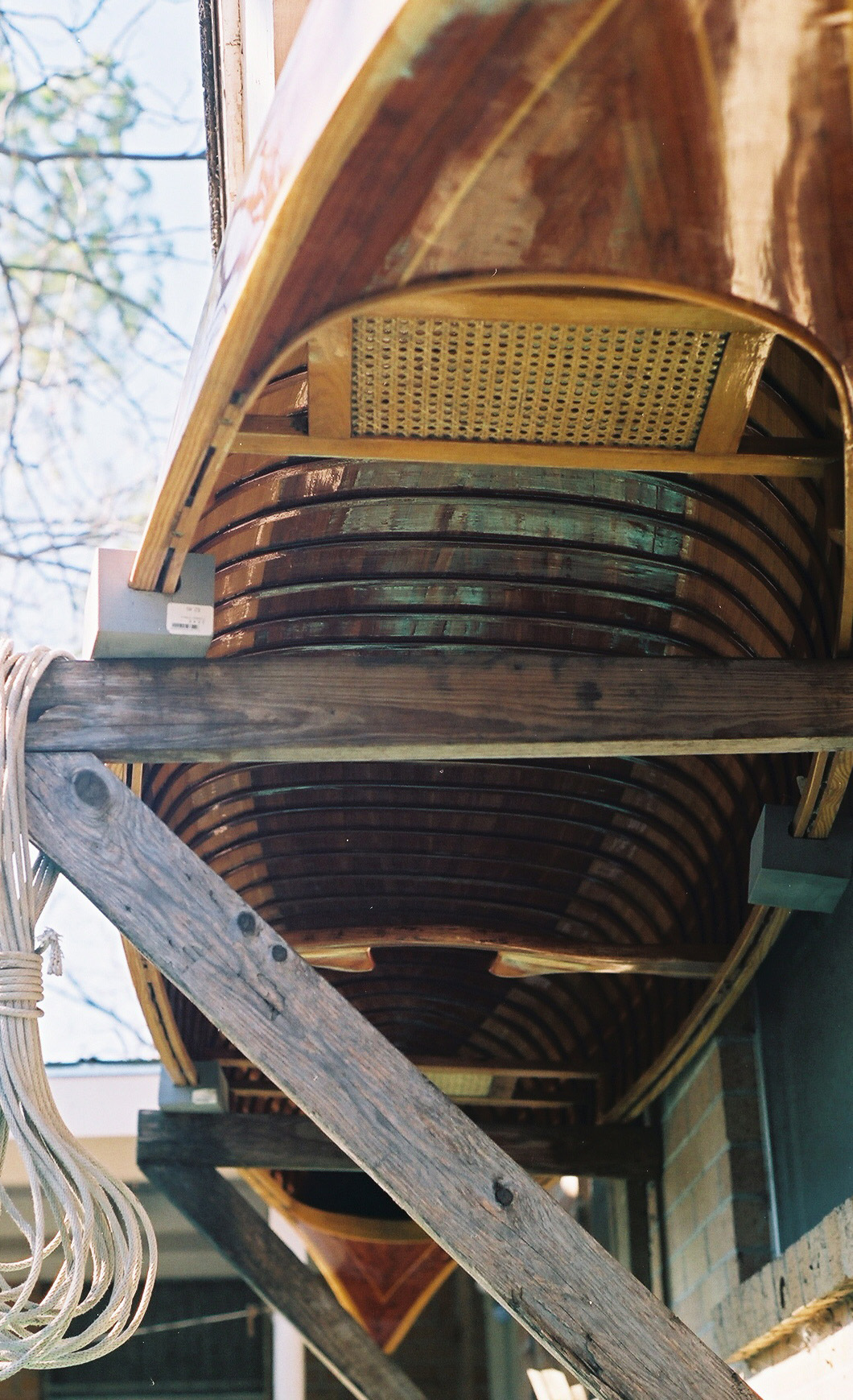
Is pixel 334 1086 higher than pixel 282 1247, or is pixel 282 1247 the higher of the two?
pixel 282 1247

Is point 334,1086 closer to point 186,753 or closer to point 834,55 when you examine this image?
point 186,753

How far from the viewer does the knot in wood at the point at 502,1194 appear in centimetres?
211

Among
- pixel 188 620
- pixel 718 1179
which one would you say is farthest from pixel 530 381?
pixel 718 1179

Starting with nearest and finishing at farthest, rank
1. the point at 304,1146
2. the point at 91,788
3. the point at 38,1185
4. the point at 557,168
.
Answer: the point at 557,168 < the point at 38,1185 < the point at 91,788 < the point at 304,1146

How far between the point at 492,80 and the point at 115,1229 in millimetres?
1669

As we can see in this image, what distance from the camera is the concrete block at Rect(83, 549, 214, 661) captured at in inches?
94.9

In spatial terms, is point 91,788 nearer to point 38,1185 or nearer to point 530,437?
point 38,1185

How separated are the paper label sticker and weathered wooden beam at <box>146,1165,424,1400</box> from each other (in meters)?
2.97

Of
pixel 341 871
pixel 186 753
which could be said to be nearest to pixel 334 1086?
pixel 186 753

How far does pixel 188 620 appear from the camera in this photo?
245 cm

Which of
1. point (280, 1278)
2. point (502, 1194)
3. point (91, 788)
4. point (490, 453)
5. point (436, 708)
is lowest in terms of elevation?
point (502, 1194)

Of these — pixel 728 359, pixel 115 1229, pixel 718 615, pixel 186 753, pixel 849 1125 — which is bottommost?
pixel 115 1229

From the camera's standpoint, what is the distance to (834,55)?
1.60 m

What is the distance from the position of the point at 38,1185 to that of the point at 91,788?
0.61 metres
